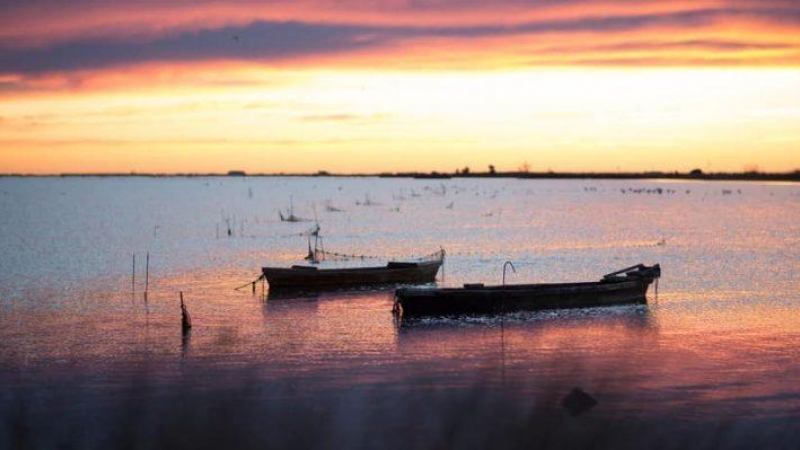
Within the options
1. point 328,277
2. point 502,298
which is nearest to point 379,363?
point 502,298

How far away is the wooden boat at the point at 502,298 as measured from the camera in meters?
25.6

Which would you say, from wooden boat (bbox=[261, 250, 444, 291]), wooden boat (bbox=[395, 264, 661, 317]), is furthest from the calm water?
wooden boat (bbox=[261, 250, 444, 291])

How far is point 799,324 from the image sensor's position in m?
25.4

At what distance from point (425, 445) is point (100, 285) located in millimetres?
23036

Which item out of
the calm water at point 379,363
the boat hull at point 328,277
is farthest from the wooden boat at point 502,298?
the boat hull at point 328,277

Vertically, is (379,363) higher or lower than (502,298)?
lower

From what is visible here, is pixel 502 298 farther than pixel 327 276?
No

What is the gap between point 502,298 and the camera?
26.0 meters

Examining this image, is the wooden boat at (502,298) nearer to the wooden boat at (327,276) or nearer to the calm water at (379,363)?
the calm water at (379,363)

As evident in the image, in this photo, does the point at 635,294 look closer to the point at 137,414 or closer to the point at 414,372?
the point at 414,372

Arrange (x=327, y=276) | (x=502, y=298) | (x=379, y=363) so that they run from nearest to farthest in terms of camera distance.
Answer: (x=379, y=363) → (x=502, y=298) → (x=327, y=276)

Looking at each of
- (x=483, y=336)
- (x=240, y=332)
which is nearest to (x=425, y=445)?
(x=483, y=336)

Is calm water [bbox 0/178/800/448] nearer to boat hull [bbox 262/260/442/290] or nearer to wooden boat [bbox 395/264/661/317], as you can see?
wooden boat [bbox 395/264/661/317]

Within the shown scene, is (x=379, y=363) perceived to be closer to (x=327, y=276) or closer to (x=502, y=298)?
(x=502, y=298)
